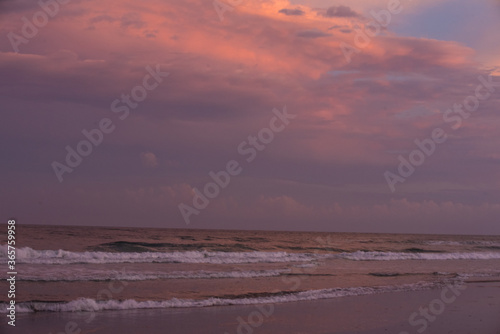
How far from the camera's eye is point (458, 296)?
1669 cm

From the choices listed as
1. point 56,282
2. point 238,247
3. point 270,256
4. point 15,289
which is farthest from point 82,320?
point 238,247

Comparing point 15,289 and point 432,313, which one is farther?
point 15,289

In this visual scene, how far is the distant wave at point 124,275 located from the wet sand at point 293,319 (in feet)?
17.5

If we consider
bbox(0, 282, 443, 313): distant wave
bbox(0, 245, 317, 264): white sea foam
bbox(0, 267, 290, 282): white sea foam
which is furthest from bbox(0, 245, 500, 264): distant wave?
bbox(0, 282, 443, 313): distant wave

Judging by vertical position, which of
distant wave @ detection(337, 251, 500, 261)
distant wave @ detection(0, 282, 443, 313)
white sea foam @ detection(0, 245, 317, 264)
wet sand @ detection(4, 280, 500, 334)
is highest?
distant wave @ detection(337, 251, 500, 261)

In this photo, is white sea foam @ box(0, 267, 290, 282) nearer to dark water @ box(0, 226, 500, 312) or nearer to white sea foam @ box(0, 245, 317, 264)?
dark water @ box(0, 226, 500, 312)

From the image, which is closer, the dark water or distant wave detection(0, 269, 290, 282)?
the dark water

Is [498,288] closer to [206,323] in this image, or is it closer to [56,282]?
[206,323]

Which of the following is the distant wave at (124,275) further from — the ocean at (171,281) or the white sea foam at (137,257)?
the white sea foam at (137,257)

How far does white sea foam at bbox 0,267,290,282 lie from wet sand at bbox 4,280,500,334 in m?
5.37

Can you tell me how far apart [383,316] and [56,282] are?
11.0 m

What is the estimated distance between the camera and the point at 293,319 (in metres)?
12.4

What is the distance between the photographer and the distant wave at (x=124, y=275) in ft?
58.0

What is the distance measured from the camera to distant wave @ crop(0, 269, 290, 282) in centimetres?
1766
